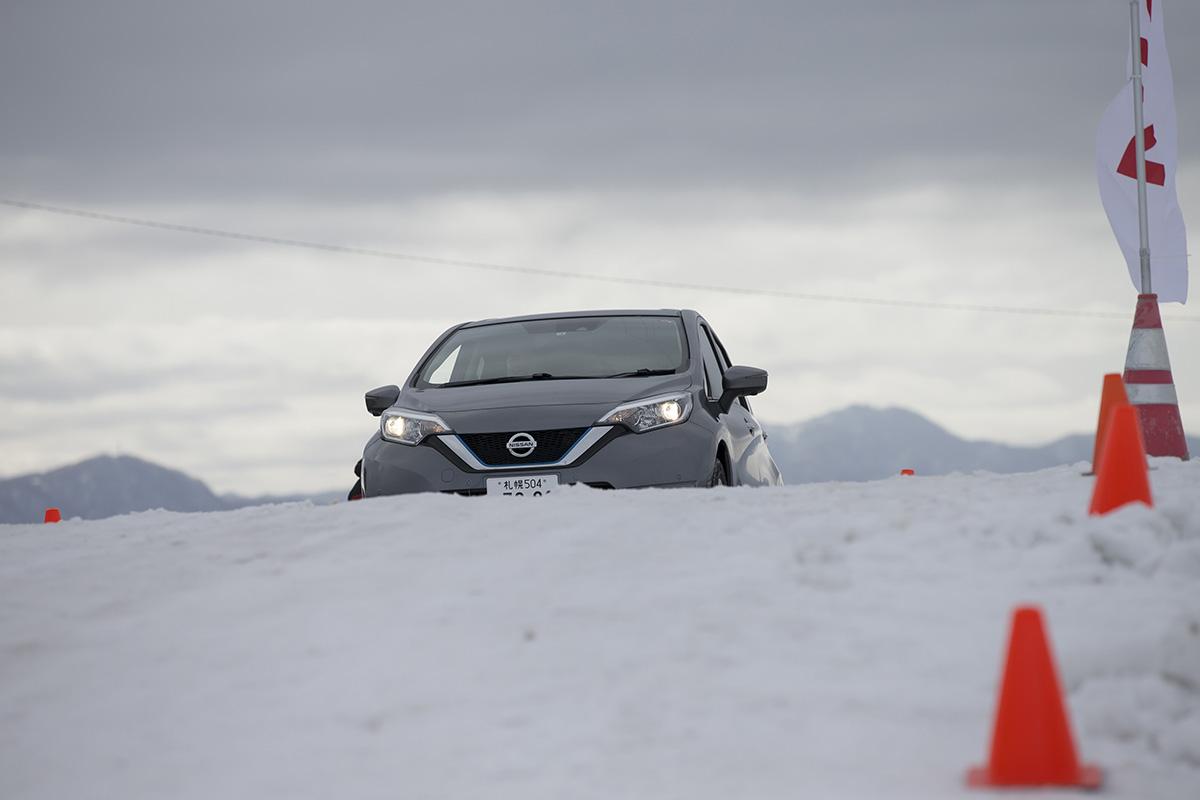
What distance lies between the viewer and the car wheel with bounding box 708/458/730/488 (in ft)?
26.5

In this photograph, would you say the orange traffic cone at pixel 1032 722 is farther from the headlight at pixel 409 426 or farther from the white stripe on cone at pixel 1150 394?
the white stripe on cone at pixel 1150 394

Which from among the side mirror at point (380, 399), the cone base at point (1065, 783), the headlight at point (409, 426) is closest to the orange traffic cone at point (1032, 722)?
the cone base at point (1065, 783)

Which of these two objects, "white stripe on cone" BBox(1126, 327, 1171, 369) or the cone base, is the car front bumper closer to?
"white stripe on cone" BBox(1126, 327, 1171, 369)

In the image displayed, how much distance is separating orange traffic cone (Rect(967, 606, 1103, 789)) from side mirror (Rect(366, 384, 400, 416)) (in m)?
5.54

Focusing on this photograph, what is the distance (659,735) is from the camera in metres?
4.34

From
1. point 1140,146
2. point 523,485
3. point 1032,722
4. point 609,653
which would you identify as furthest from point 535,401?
point 1140,146

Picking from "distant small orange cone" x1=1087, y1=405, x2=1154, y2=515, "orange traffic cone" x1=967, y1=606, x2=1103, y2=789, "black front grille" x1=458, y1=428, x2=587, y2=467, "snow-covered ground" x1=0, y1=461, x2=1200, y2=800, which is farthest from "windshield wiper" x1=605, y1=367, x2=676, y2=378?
"orange traffic cone" x1=967, y1=606, x2=1103, y2=789

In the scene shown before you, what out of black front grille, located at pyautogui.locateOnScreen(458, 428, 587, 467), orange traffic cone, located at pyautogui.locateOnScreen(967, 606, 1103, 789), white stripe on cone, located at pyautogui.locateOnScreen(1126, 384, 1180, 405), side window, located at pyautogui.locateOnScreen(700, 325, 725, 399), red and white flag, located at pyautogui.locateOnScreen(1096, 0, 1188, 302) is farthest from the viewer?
red and white flag, located at pyautogui.locateOnScreen(1096, 0, 1188, 302)

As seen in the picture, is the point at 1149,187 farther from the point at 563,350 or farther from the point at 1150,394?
the point at 563,350

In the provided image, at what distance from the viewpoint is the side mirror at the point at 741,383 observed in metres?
8.76

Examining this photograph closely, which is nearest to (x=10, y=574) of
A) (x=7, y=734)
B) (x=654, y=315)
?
(x=7, y=734)

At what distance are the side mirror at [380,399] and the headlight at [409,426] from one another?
0.29 metres

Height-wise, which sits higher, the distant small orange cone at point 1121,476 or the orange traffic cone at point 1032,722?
the distant small orange cone at point 1121,476

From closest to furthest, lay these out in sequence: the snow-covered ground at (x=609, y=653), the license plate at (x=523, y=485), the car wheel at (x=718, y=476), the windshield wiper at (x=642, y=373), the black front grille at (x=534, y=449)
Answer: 1. the snow-covered ground at (x=609, y=653)
2. the license plate at (x=523, y=485)
3. the black front grille at (x=534, y=449)
4. the car wheel at (x=718, y=476)
5. the windshield wiper at (x=642, y=373)
